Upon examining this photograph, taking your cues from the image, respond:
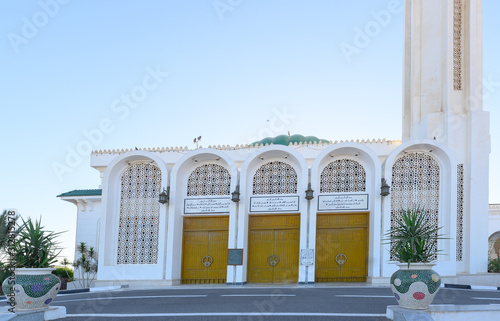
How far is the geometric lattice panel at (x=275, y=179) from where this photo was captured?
16297 millimetres

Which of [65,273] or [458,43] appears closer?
[458,43]

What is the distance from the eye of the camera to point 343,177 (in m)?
16.1

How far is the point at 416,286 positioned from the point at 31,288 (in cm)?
560

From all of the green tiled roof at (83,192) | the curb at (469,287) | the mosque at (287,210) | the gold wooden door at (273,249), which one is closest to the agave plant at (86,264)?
the green tiled roof at (83,192)

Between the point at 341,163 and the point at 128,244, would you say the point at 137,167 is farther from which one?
the point at 341,163

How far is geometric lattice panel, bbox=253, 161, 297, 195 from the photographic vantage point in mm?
16297

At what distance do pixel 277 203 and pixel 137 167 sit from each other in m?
4.68

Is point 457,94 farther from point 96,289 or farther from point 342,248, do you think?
point 96,289

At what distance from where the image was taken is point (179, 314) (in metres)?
8.38

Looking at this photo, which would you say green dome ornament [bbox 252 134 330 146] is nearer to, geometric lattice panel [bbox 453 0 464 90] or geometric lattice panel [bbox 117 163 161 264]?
geometric lattice panel [bbox 453 0 464 90]

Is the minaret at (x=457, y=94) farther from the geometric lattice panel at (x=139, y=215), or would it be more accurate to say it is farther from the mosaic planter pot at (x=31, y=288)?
the mosaic planter pot at (x=31, y=288)

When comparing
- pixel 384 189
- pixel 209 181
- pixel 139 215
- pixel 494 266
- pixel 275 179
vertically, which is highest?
pixel 275 179

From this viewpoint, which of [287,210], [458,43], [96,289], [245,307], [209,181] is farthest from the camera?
[458,43]

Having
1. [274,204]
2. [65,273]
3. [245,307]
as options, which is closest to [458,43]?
[274,204]
